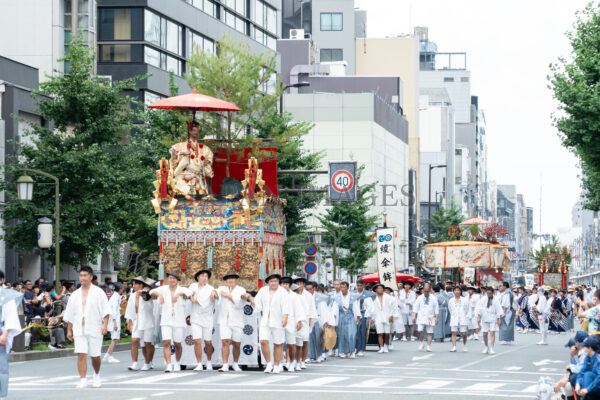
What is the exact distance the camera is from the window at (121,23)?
54750 millimetres

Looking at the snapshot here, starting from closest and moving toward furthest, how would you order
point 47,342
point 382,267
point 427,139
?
point 47,342
point 382,267
point 427,139

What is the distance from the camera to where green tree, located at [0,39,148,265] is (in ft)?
103

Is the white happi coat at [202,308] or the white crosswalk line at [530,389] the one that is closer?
the white crosswalk line at [530,389]

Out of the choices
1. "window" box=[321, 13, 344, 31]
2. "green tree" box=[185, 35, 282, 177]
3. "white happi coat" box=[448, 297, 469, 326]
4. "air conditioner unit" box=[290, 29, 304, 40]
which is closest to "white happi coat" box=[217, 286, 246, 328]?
"green tree" box=[185, 35, 282, 177]

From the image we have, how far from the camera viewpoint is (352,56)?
11338 cm

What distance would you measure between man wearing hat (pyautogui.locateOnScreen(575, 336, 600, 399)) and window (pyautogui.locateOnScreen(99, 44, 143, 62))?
1746 inches

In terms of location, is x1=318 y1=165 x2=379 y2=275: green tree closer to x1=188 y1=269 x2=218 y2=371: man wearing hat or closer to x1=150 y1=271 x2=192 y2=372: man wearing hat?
x1=188 y1=269 x2=218 y2=371: man wearing hat

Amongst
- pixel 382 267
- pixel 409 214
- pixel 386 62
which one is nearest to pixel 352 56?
pixel 386 62

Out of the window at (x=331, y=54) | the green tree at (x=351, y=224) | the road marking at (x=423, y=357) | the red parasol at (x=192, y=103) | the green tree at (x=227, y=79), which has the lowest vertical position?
the road marking at (x=423, y=357)

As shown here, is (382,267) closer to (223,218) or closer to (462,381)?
(223,218)

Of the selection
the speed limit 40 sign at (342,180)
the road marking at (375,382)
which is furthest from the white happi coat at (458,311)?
the road marking at (375,382)

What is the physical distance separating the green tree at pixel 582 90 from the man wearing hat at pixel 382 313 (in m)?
6.23

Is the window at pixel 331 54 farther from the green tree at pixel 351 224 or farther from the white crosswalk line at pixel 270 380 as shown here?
the white crosswalk line at pixel 270 380

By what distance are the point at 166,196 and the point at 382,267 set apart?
1604 centimetres
